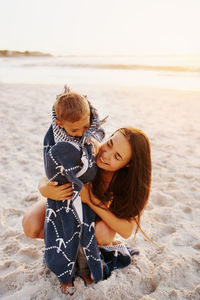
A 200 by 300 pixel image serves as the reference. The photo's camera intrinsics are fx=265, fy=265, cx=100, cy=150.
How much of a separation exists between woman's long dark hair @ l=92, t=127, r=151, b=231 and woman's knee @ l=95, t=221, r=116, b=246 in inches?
4.8

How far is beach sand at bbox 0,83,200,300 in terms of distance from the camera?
1.86 metres

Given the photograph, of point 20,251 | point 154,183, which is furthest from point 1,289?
point 154,183

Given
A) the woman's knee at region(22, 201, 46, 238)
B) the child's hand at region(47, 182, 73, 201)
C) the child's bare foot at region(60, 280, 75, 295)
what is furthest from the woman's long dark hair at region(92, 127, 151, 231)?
the child's bare foot at region(60, 280, 75, 295)

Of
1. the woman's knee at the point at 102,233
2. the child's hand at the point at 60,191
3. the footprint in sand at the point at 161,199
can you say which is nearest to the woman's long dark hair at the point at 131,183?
the woman's knee at the point at 102,233

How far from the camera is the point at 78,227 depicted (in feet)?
5.70

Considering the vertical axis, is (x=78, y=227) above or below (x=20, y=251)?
above

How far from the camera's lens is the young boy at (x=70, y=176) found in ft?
5.04

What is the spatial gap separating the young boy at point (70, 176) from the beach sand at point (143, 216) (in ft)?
0.76

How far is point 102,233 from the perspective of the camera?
1857 mm

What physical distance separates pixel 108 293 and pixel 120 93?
7512mm

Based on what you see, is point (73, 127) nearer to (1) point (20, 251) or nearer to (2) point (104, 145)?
(2) point (104, 145)

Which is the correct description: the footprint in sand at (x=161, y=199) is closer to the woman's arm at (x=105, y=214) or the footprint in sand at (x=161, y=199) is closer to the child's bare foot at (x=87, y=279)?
the woman's arm at (x=105, y=214)

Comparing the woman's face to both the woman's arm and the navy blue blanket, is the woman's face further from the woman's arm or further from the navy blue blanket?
the woman's arm

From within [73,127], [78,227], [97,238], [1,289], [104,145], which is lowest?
Answer: [1,289]
